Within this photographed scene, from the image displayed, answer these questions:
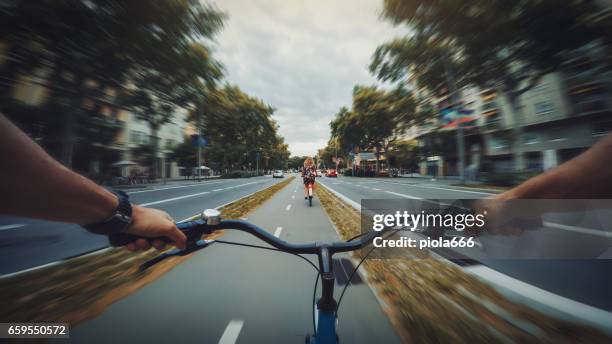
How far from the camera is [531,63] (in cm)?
476

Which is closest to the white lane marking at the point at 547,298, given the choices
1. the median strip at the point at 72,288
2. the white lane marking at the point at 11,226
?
the median strip at the point at 72,288

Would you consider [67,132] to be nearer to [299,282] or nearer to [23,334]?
[23,334]

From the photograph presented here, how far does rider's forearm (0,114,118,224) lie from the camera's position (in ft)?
2.14

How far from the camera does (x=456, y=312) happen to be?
231cm

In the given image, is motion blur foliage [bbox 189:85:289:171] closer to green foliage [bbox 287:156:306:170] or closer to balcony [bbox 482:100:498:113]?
balcony [bbox 482:100:498:113]

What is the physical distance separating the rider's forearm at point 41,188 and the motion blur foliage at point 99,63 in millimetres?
3801

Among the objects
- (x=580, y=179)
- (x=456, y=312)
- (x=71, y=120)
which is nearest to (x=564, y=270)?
(x=456, y=312)

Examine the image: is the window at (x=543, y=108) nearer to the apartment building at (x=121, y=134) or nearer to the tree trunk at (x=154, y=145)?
the apartment building at (x=121, y=134)

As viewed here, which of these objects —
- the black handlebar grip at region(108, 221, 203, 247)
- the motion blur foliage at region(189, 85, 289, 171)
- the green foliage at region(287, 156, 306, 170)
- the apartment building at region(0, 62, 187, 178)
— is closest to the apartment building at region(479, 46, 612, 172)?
the black handlebar grip at region(108, 221, 203, 247)

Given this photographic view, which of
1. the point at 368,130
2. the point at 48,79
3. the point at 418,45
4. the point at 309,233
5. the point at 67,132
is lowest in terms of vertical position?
the point at 309,233

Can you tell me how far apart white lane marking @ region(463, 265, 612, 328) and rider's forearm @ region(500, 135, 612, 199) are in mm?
1787

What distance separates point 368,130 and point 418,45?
38147mm

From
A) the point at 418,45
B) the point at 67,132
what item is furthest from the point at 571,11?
the point at 67,132

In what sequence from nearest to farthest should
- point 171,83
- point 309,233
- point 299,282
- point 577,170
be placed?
point 577,170 < point 299,282 < point 309,233 < point 171,83
